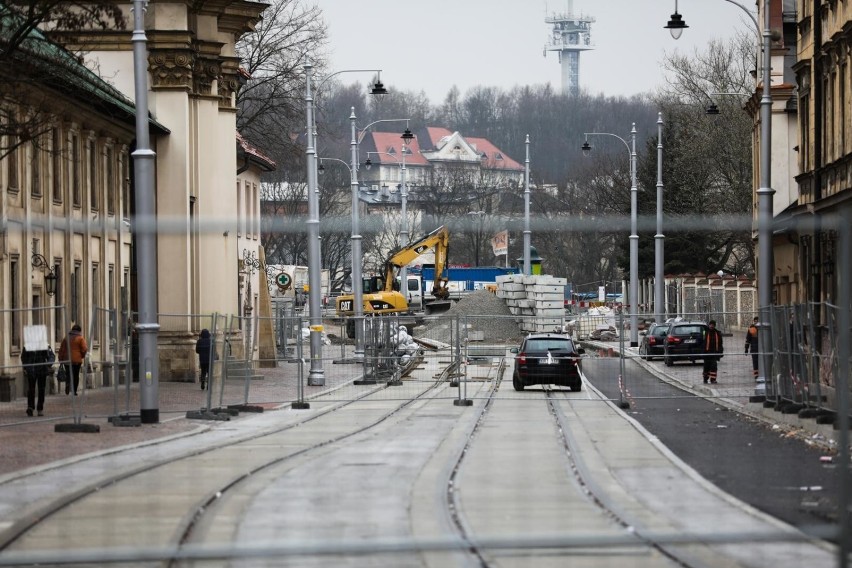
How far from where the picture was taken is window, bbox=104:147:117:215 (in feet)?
141

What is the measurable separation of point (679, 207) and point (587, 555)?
75065 millimetres

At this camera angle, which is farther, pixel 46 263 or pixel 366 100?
pixel 366 100

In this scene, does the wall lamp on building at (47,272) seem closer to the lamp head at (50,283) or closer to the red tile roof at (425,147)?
the lamp head at (50,283)

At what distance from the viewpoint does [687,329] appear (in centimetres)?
4306

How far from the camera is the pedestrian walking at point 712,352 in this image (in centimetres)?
3609

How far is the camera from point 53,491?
55.1 feet

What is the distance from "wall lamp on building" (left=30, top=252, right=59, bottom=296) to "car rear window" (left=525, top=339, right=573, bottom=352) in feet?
35.2

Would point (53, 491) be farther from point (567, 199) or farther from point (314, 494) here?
point (567, 199)

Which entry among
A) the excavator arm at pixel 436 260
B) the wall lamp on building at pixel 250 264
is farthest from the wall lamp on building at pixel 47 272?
the excavator arm at pixel 436 260

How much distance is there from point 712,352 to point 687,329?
6.71 meters

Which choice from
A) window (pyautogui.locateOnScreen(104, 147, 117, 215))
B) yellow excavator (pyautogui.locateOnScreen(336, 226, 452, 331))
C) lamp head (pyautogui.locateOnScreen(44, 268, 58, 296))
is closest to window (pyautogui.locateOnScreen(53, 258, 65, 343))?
lamp head (pyautogui.locateOnScreen(44, 268, 58, 296))

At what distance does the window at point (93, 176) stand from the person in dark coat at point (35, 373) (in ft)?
43.8

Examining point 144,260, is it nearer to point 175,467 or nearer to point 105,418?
point 105,418

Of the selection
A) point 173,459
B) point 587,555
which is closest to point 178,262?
point 173,459
